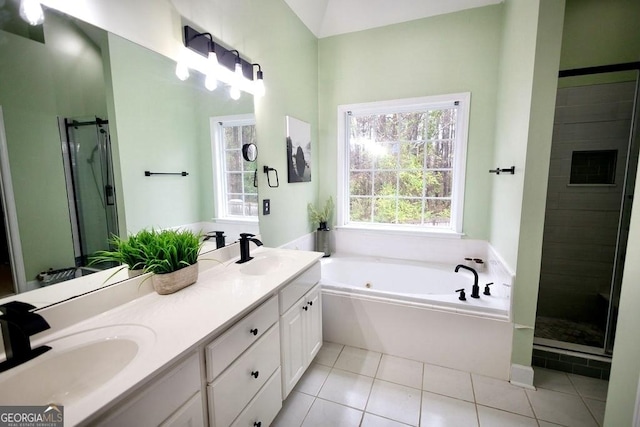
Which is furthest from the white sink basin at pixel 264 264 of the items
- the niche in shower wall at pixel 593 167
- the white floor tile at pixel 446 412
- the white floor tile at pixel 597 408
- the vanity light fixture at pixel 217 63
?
the niche in shower wall at pixel 593 167

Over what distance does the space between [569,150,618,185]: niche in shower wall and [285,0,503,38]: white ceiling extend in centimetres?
148

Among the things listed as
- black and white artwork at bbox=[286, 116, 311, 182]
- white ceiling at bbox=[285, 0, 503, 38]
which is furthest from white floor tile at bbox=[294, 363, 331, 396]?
white ceiling at bbox=[285, 0, 503, 38]

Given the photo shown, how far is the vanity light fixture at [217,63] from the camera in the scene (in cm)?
150

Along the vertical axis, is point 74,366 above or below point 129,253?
below

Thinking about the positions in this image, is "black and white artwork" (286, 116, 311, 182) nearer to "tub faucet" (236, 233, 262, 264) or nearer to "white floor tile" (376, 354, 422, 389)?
"tub faucet" (236, 233, 262, 264)

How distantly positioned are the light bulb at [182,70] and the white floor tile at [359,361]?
82.4 inches

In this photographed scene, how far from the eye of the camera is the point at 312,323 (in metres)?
1.84

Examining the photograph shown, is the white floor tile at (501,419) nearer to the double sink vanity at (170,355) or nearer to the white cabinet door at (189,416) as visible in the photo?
the double sink vanity at (170,355)

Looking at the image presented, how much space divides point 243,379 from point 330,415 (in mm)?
739

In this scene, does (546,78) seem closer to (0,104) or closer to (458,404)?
(458,404)

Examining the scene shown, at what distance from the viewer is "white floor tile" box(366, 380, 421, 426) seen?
5.15 feet

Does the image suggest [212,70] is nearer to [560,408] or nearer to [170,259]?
[170,259]

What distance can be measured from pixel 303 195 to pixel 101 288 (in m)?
1.83

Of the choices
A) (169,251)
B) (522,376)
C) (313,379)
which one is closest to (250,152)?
(169,251)
